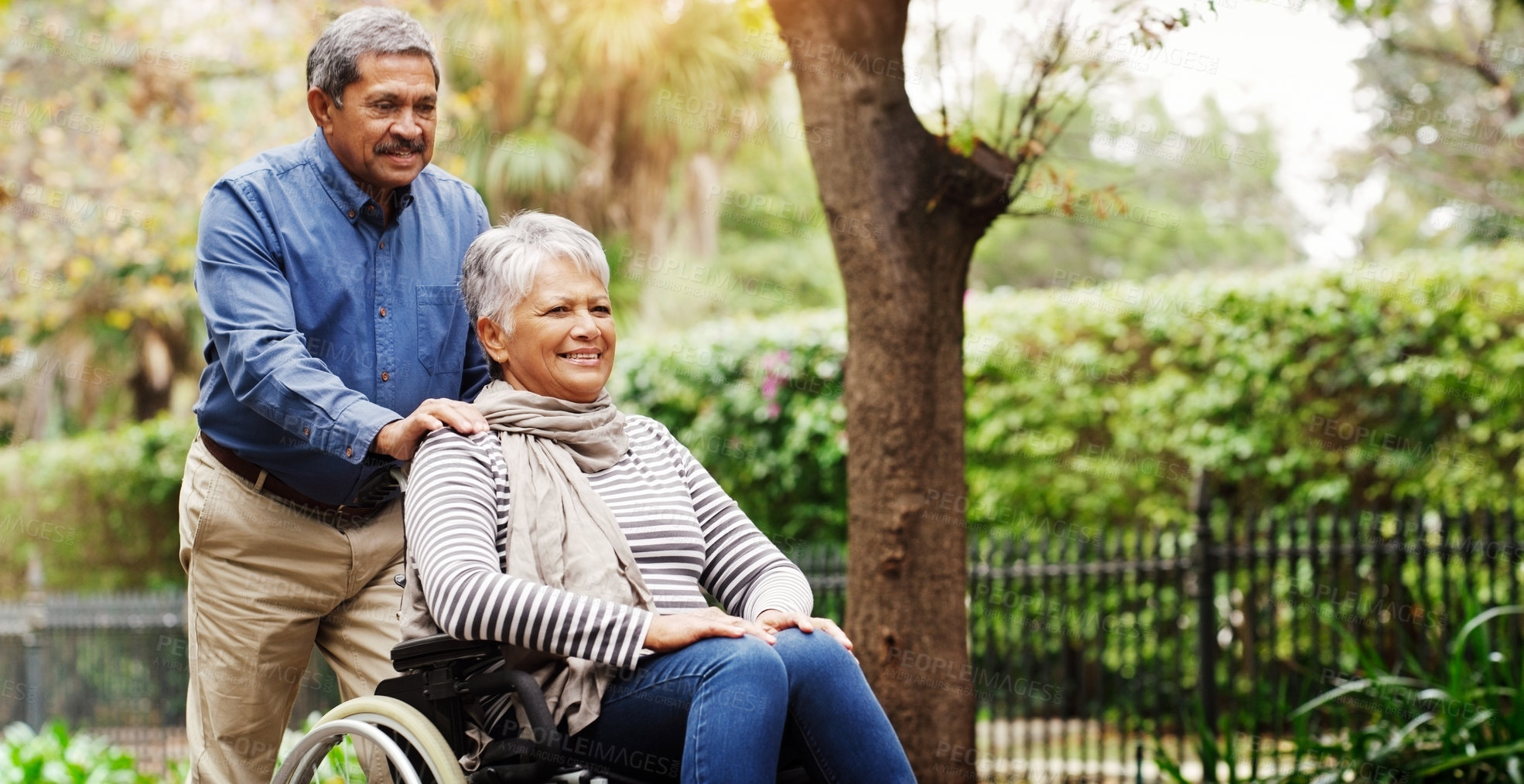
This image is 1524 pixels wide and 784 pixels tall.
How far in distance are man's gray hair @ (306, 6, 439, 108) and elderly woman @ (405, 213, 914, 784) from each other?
443mm

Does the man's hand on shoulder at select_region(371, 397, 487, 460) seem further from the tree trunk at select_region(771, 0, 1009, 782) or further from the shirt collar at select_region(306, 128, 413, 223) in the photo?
the tree trunk at select_region(771, 0, 1009, 782)

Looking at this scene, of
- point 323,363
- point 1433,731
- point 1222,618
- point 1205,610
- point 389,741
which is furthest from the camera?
point 1222,618

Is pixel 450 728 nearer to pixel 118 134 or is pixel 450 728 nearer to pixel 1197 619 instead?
pixel 1197 619

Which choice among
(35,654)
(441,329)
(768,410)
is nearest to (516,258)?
(441,329)

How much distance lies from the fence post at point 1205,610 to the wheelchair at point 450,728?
3.46 meters

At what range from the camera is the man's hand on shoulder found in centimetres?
220

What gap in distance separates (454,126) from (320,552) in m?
8.28

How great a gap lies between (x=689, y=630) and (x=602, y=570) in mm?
211

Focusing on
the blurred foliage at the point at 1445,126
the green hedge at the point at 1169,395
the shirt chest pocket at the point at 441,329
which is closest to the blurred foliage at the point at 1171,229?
the blurred foliage at the point at 1445,126

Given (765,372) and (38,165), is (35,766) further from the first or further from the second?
(38,165)

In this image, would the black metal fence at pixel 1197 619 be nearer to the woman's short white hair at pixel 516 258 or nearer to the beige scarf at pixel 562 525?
the beige scarf at pixel 562 525

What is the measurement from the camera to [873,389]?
3.45 metres

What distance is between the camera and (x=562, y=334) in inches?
89.8

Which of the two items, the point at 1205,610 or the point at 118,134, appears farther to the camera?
the point at 118,134
